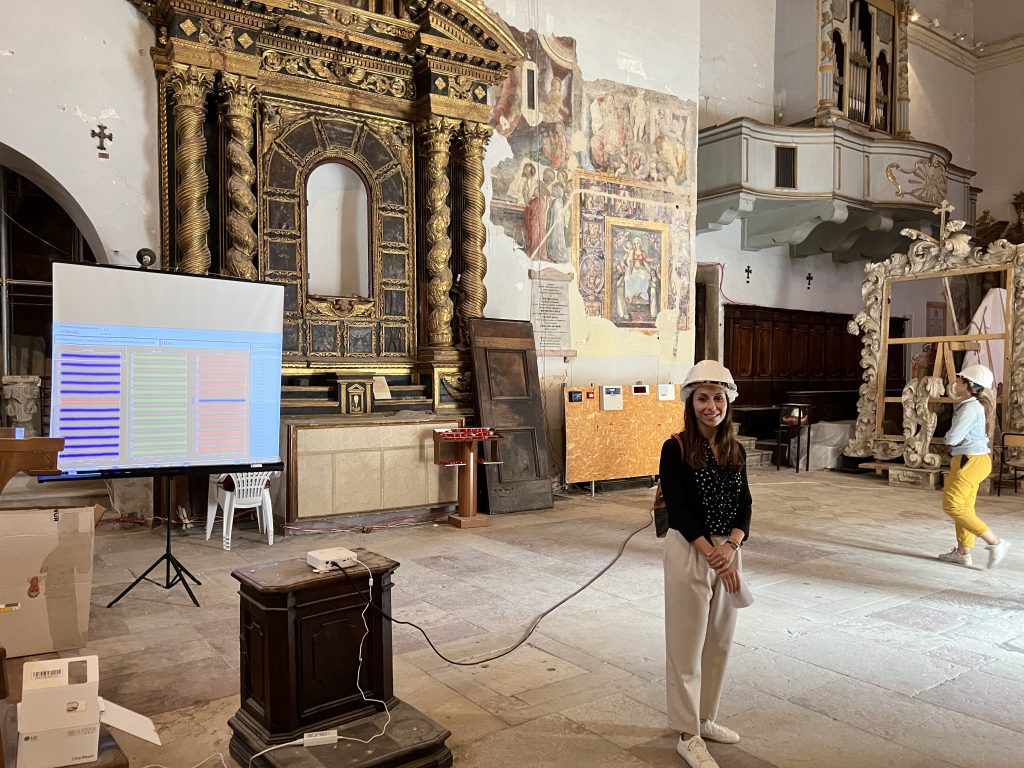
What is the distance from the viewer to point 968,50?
17.2m

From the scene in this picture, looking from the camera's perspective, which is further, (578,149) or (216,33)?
(578,149)

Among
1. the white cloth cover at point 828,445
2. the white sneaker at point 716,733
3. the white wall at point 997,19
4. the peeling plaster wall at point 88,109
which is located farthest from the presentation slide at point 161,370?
the white wall at point 997,19

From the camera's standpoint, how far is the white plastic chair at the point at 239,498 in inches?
250

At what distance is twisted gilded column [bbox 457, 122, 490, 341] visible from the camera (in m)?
8.55

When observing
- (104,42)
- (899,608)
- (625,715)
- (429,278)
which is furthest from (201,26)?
(899,608)

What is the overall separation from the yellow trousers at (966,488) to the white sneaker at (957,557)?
0.20 m

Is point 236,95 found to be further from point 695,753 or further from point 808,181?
point 808,181

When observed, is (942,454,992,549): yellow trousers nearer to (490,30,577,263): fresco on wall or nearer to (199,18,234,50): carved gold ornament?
(490,30,577,263): fresco on wall

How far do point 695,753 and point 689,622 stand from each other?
0.47 m

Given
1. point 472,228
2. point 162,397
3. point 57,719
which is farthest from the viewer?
point 472,228

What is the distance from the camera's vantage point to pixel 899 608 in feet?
16.2

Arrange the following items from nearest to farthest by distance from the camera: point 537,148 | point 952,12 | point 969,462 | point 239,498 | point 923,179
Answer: point 969,462, point 239,498, point 537,148, point 923,179, point 952,12

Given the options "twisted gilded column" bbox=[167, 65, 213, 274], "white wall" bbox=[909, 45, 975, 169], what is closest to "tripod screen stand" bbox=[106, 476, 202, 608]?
"twisted gilded column" bbox=[167, 65, 213, 274]

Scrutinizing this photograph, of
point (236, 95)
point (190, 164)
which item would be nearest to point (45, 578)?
point (190, 164)
